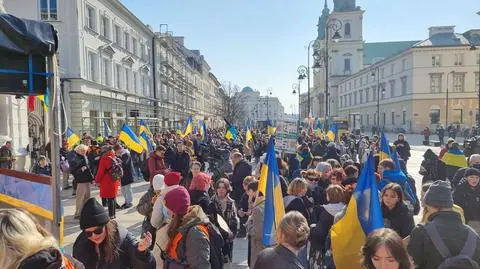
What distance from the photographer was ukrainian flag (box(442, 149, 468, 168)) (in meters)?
9.21

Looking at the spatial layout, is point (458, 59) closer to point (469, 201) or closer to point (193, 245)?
point (469, 201)

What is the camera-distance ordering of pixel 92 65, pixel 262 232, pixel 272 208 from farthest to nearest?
pixel 92 65, pixel 262 232, pixel 272 208

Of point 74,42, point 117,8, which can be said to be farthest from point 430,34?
point 74,42

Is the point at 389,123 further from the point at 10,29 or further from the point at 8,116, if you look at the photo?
the point at 10,29

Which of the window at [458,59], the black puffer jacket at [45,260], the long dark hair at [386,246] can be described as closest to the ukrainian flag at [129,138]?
the long dark hair at [386,246]

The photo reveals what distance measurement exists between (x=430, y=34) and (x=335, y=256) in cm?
7149

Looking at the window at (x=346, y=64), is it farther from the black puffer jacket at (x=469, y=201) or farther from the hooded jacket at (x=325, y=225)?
the hooded jacket at (x=325, y=225)

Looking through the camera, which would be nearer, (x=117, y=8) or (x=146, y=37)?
(x=117, y=8)

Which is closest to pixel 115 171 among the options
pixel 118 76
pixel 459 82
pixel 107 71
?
pixel 107 71

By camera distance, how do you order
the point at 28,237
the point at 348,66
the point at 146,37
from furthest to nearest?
the point at 348,66 → the point at 146,37 → the point at 28,237

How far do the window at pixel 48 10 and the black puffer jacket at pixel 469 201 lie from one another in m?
24.5

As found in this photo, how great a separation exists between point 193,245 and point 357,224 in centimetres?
160

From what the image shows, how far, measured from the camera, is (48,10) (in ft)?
80.2

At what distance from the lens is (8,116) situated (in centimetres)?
1462
